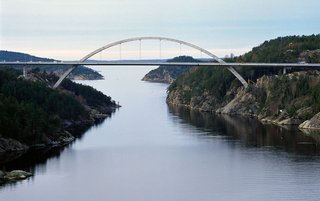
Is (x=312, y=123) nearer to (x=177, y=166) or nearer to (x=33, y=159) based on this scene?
(x=177, y=166)

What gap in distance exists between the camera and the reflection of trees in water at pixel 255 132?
60303 mm

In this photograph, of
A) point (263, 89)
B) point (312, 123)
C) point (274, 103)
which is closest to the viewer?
point (312, 123)

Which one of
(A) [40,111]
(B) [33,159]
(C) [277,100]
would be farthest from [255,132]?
(B) [33,159]

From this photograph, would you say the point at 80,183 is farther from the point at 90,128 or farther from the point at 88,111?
the point at 88,111

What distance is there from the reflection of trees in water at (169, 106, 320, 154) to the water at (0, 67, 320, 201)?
0.08m

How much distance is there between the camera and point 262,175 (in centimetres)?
4622

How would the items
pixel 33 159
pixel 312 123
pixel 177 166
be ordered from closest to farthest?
pixel 177 166
pixel 33 159
pixel 312 123

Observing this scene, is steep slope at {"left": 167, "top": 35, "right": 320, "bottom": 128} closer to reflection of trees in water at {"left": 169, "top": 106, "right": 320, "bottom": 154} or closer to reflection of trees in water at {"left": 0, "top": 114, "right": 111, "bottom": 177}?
reflection of trees in water at {"left": 169, "top": 106, "right": 320, "bottom": 154}

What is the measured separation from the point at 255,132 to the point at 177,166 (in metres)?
22.4

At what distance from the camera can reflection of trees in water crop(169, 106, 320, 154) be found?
60303 mm

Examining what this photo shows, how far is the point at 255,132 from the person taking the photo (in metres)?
71.1

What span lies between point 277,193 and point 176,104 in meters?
75.6

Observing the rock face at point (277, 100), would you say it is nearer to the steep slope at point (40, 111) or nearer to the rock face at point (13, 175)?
the steep slope at point (40, 111)

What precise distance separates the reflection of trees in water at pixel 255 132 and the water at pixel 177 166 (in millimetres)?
84
